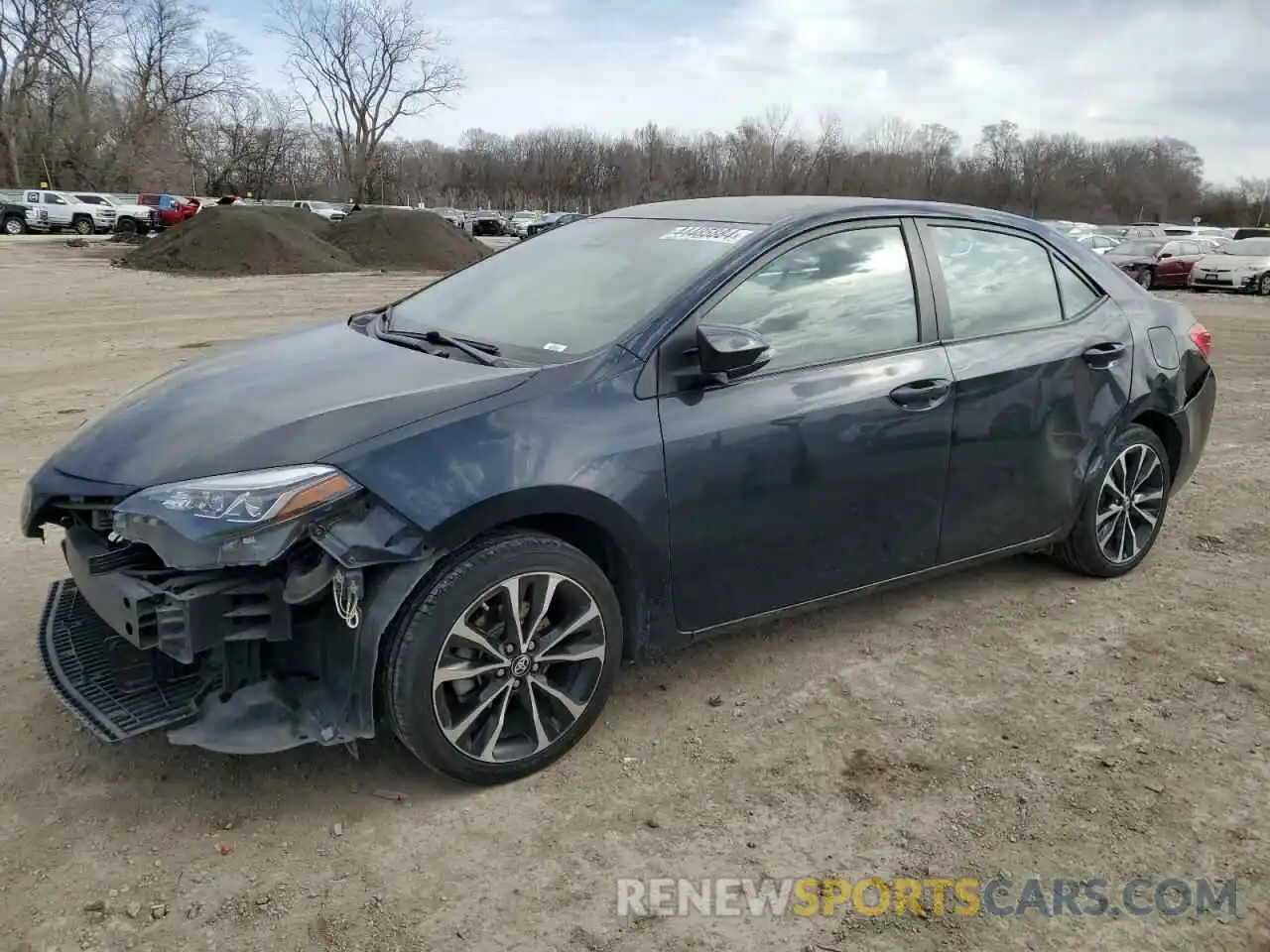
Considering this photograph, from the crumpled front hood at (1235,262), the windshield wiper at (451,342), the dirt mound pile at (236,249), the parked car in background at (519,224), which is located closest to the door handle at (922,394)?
the windshield wiper at (451,342)

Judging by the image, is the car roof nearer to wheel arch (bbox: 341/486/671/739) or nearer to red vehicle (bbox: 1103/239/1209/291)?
wheel arch (bbox: 341/486/671/739)

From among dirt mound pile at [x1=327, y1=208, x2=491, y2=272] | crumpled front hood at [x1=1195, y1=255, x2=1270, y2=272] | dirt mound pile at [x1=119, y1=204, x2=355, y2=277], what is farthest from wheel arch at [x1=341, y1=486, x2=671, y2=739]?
dirt mound pile at [x1=327, y1=208, x2=491, y2=272]

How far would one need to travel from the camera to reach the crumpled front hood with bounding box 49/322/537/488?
2.72 meters

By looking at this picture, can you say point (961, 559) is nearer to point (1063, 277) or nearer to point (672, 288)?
point (1063, 277)

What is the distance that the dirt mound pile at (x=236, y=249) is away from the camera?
85.0 ft

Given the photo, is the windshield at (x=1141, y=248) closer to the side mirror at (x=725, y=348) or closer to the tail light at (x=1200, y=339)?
the tail light at (x=1200, y=339)

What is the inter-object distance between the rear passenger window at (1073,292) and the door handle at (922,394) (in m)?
0.95

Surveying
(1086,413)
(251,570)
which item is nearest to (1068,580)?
(1086,413)

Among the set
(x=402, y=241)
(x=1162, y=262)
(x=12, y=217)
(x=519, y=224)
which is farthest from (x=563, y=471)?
(x=519, y=224)

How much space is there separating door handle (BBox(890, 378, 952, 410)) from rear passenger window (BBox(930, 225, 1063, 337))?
271 millimetres

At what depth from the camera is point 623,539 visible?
9.93 feet

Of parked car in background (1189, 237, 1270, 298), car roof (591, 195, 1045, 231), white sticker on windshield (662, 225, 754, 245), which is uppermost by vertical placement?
parked car in background (1189, 237, 1270, 298)

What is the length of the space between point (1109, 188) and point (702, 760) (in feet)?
→ 386

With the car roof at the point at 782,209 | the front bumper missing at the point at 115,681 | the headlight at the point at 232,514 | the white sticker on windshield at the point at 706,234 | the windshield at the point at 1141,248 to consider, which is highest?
the windshield at the point at 1141,248
